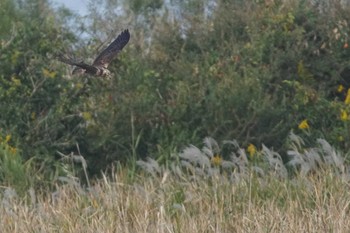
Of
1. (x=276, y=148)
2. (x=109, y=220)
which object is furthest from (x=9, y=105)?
(x=109, y=220)

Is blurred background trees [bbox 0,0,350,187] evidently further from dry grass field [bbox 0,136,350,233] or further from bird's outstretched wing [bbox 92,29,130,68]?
bird's outstretched wing [bbox 92,29,130,68]

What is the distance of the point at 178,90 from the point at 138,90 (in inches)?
18.3

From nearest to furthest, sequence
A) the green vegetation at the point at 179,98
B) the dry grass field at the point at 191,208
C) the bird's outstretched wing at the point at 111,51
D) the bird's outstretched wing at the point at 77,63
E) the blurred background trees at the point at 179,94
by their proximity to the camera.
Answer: the bird's outstretched wing at the point at 77,63
the bird's outstretched wing at the point at 111,51
the dry grass field at the point at 191,208
the green vegetation at the point at 179,98
the blurred background trees at the point at 179,94

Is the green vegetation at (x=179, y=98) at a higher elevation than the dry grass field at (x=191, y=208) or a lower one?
higher

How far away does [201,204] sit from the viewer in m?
8.30

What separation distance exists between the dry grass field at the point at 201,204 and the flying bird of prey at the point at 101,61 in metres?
1.33

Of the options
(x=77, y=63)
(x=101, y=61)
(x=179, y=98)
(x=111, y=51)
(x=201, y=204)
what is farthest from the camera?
(x=179, y=98)

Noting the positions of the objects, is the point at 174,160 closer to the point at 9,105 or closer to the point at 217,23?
the point at 9,105

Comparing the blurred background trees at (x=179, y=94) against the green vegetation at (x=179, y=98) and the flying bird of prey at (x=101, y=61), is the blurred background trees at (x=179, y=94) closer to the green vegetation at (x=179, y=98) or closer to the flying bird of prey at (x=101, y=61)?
the green vegetation at (x=179, y=98)

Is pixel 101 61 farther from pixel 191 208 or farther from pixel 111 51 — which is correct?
pixel 191 208

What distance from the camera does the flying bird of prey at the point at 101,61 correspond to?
5531 millimetres

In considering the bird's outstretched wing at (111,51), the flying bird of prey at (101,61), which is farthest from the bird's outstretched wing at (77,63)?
the bird's outstretched wing at (111,51)

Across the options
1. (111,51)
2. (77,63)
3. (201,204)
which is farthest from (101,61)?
(201,204)

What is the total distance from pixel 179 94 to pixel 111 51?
6843mm
